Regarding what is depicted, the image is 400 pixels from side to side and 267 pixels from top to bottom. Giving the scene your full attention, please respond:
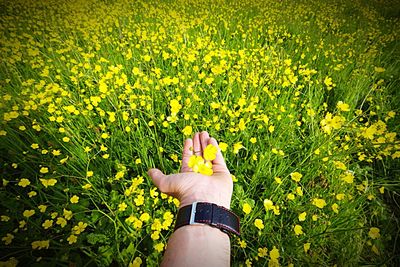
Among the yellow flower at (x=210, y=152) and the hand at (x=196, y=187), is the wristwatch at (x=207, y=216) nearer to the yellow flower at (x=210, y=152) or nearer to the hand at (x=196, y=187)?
the hand at (x=196, y=187)

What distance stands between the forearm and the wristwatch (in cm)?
3

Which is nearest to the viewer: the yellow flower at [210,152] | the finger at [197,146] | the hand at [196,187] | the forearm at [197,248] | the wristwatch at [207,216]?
the forearm at [197,248]

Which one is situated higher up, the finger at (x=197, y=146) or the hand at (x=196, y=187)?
the finger at (x=197, y=146)

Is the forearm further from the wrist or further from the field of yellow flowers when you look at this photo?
the field of yellow flowers

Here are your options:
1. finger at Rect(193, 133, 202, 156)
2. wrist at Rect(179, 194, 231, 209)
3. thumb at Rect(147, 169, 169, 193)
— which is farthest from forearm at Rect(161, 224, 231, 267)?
finger at Rect(193, 133, 202, 156)

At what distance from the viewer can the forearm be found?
0.88m

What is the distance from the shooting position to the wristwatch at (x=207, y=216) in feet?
3.27

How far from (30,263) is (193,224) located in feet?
3.32

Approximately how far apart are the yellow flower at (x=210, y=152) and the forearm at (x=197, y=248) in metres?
0.41

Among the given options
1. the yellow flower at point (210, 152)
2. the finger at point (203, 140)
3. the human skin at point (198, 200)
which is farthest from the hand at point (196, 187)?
the finger at point (203, 140)

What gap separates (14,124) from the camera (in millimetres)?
1990

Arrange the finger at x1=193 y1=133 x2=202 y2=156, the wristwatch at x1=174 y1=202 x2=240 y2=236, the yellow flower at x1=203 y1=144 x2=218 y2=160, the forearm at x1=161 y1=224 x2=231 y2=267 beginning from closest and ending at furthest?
1. the forearm at x1=161 y1=224 x2=231 y2=267
2. the wristwatch at x1=174 y1=202 x2=240 y2=236
3. the yellow flower at x1=203 y1=144 x2=218 y2=160
4. the finger at x1=193 y1=133 x2=202 y2=156

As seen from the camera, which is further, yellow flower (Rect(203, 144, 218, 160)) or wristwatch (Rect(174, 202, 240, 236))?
yellow flower (Rect(203, 144, 218, 160))

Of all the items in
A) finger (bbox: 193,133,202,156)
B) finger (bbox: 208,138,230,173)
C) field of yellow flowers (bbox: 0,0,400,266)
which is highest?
finger (bbox: 193,133,202,156)
